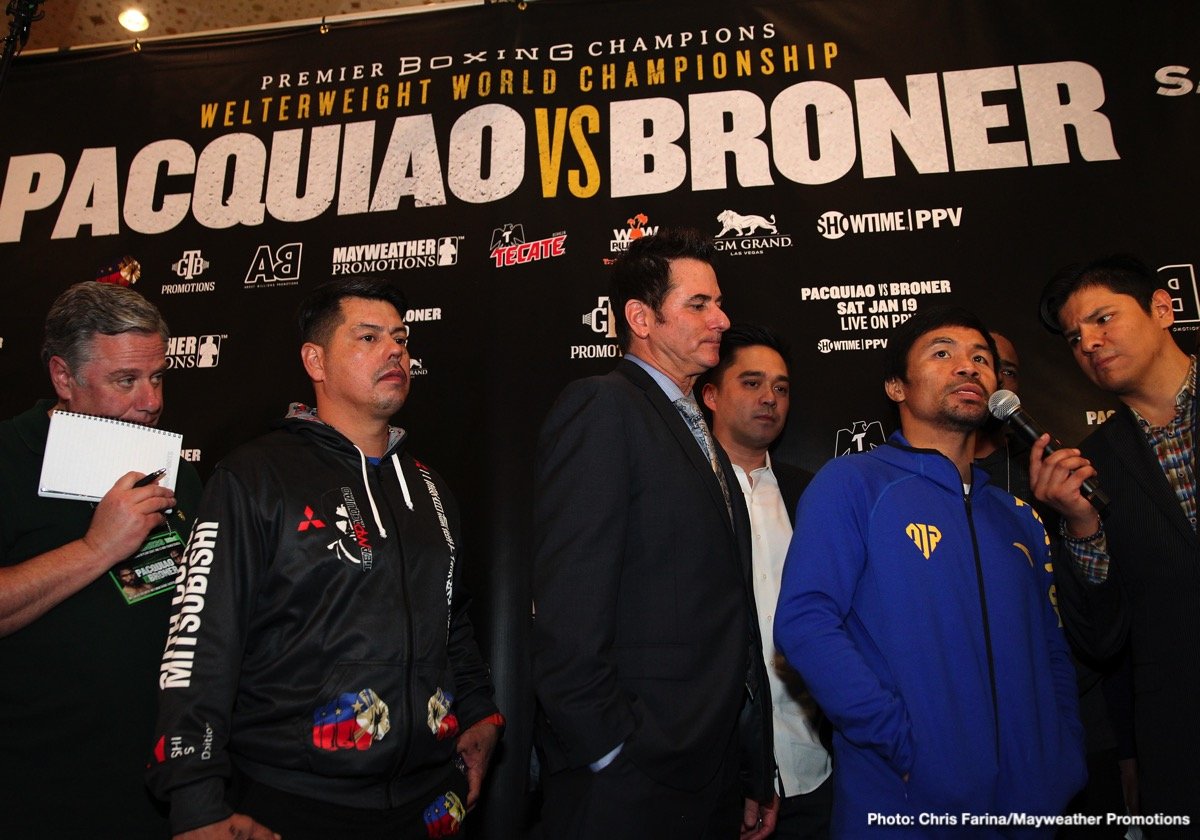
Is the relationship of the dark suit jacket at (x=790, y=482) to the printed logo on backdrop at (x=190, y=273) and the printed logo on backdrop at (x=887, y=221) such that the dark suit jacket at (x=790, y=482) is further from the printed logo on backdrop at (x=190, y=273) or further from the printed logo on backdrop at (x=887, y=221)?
the printed logo on backdrop at (x=190, y=273)

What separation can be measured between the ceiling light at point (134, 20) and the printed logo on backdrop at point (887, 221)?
3071mm

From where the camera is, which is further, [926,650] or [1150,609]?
[1150,609]

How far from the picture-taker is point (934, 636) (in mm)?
1827

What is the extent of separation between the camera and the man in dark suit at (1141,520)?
1937mm

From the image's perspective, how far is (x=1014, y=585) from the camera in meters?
1.93

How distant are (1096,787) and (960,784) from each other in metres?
1.00

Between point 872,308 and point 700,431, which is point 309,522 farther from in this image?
point 872,308

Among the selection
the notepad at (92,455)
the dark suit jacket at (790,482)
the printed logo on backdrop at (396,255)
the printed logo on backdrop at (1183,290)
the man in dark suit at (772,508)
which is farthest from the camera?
the printed logo on backdrop at (396,255)

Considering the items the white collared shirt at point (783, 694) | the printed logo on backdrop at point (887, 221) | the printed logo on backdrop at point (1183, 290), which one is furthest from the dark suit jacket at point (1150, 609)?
the printed logo on backdrop at point (887, 221)

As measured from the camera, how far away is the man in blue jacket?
1.71 meters

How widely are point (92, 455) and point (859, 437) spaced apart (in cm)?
231

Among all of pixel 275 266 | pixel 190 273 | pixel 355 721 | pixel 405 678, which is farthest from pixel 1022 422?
pixel 190 273

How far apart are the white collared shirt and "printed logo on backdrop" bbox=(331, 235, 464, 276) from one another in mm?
1550

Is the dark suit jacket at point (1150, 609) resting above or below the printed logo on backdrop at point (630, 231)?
below
